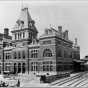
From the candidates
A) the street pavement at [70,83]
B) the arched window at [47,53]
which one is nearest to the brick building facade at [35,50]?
the arched window at [47,53]

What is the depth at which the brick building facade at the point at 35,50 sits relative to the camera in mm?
34719

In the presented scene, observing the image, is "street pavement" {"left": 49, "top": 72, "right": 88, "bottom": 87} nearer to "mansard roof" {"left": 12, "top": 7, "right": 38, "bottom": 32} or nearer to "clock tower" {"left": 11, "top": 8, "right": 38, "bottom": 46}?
"clock tower" {"left": 11, "top": 8, "right": 38, "bottom": 46}

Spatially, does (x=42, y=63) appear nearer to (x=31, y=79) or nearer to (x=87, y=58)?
(x=31, y=79)

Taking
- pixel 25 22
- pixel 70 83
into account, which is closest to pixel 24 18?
pixel 25 22

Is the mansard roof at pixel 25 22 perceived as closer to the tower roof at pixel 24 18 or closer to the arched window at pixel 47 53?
the tower roof at pixel 24 18

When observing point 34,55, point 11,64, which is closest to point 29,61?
point 34,55

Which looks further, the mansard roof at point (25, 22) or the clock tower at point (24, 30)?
the mansard roof at point (25, 22)

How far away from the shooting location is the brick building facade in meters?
34.7

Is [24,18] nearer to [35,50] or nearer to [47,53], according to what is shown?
[35,50]

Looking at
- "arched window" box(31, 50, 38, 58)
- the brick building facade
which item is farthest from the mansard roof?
"arched window" box(31, 50, 38, 58)

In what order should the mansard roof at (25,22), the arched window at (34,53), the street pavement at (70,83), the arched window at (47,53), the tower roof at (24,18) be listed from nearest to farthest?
the street pavement at (70,83), the arched window at (47,53), the arched window at (34,53), the mansard roof at (25,22), the tower roof at (24,18)

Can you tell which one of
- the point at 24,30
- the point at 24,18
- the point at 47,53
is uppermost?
the point at 24,18

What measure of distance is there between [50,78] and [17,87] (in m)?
7.15

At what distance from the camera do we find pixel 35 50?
37.6 metres
